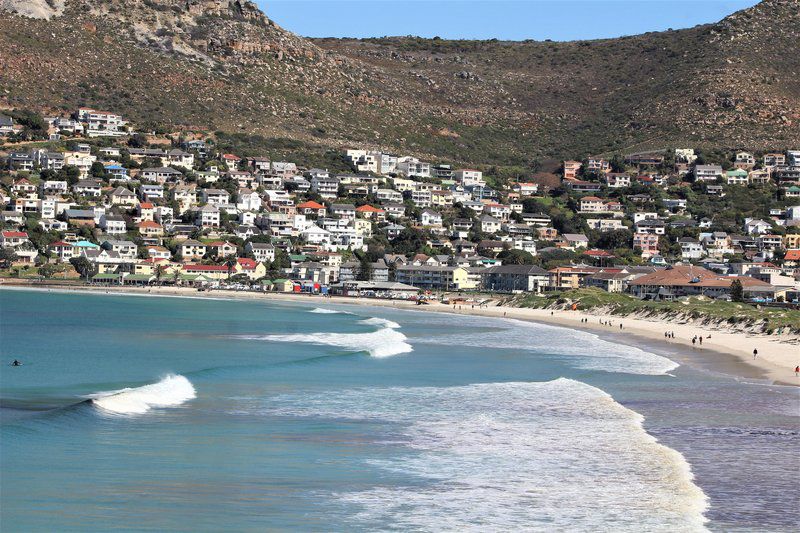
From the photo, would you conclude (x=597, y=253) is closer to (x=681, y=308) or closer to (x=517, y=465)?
(x=681, y=308)

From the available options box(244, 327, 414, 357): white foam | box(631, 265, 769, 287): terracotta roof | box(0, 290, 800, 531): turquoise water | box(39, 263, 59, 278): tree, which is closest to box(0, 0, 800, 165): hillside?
box(39, 263, 59, 278): tree

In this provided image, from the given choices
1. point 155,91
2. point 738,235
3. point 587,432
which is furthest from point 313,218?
point 587,432

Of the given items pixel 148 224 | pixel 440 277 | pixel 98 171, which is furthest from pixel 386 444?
pixel 98 171

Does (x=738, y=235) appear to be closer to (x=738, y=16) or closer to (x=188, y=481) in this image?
(x=738, y=16)

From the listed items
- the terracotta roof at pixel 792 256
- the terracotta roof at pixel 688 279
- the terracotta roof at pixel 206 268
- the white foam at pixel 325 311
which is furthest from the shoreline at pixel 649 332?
the terracotta roof at pixel 792 256

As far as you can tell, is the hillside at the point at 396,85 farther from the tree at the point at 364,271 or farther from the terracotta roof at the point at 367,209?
the tree at the point at 364,271
